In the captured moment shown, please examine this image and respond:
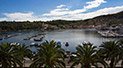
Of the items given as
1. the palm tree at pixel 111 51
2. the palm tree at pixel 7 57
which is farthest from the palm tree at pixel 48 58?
the palm tree at pixel 111 51

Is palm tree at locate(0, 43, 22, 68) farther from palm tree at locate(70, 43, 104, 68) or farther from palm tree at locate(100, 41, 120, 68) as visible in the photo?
palm tree at locate(100, 41, 120, 68)

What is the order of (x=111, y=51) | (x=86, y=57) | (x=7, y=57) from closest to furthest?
(x=86, y=57)
(x=7, y=57)
(x=111, y=51)

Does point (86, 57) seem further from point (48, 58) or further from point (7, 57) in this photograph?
point (7, 57)

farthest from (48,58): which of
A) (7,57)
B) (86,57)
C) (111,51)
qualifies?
(111,51)

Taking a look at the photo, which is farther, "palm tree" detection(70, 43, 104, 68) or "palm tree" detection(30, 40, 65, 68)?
"palm tree" detection(70, 43, 104, 68)

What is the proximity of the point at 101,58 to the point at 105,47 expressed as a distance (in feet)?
13.2

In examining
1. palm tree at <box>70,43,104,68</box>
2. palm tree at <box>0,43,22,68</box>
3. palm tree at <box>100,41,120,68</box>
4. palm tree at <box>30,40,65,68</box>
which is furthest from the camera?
palm tree at <box>100,41,120,68</box>

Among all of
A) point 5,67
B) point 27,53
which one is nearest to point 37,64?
point 5,67

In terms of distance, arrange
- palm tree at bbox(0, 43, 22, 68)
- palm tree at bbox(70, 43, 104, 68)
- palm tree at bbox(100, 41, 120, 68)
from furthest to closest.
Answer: palm tree at bbox(100, 41, 120, 68) < palm tree at bbox(0, 43, 22, 68) < palm tree at bbox(70, 43, 104, 68)

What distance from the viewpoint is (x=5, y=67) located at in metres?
37.8

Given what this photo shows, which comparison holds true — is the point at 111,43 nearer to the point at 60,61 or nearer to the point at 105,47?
the point at 105,47

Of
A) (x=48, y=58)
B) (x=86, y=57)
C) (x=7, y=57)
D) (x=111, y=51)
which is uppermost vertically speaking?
(x=48, y=58)

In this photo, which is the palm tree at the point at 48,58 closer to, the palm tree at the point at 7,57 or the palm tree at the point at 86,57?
the palm tree at the point at 86,57

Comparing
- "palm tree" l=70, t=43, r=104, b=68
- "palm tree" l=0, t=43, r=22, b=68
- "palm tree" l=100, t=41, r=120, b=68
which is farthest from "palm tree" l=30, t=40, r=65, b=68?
"palm tree" l=100, t=41, r=120, b=68
